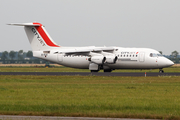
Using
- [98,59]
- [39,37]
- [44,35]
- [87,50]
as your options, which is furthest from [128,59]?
[39,37]

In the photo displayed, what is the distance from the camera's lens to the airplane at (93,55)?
5044 centimetres

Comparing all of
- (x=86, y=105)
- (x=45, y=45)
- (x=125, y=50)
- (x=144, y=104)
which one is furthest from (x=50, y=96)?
(x=45, y=45)

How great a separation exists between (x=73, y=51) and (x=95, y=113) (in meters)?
39.2

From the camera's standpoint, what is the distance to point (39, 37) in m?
57.1

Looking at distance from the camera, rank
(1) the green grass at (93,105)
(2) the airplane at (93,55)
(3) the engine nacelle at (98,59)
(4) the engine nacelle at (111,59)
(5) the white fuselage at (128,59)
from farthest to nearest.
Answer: (3) the engine nacelle at (98,59)
(4) the engine nacelle at (111,59)
(2) the airplane at (93,55)
(5) the white fuselage at (128,59)
(1) the green grass at (93,105)

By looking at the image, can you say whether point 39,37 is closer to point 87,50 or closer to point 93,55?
point 87,50

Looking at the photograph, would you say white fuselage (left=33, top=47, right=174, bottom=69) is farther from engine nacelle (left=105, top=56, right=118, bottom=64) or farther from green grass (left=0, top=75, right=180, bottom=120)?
green grass (left=0, top=75, right=180, bottom=120)

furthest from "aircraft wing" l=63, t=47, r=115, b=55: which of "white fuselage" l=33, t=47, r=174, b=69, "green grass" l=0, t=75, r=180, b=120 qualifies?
"green grass" l=0, t=75, r=180, b=120

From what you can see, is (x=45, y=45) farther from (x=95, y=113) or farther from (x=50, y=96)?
(x=95, y=113)

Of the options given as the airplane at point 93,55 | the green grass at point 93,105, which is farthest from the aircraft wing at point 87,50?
the green grass at point 93,105

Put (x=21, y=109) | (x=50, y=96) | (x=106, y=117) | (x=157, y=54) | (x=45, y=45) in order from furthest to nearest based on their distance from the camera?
(x=45, y=45)
(x=157, y=54)
(x=50, y=96)
(x=21, y=109)
(x=106, y=117)

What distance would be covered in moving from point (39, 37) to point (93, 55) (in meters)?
10.4

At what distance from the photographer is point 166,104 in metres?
17.4

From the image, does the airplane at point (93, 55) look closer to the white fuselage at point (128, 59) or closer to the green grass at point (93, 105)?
the white fuselage at point (128, 59)
